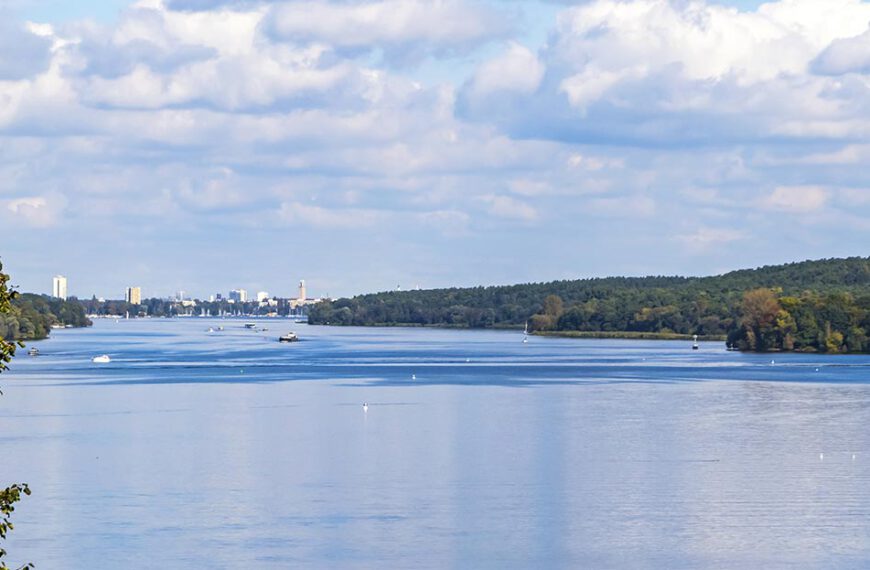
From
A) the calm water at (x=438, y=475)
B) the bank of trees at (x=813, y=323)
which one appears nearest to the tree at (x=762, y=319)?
the bank of trees at (x=813, y=323)

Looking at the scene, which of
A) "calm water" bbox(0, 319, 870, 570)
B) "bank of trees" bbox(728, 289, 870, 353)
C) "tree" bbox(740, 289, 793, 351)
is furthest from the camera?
"tree" bbox(740, 289, 793, 351)

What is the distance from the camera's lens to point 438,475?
4219cm

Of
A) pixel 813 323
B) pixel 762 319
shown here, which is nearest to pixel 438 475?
pixel 813 323

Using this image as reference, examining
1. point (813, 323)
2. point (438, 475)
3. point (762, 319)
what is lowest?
point (438, 475)

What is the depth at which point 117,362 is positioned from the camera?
120 m

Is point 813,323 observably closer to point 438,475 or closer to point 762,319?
point 762,319

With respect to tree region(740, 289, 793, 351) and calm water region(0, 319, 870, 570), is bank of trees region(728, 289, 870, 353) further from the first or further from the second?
calm water region(0, 319, 870, 570)

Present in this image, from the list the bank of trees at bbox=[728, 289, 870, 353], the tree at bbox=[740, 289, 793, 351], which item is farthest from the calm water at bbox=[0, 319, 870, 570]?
the tree at bbox=[740, 289, 793, 351]

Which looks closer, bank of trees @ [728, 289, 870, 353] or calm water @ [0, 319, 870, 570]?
calm water @ [0, 319, 870, 570]

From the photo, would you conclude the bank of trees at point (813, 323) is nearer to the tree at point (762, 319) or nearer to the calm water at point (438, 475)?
the tree at point (762, 319)

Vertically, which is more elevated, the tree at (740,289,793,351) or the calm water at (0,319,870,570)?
the tree at (740,289,793,351)

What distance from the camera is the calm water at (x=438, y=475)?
1219 inches

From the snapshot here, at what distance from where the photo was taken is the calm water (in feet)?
102

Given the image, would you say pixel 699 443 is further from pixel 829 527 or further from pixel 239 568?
pixel 239 568
